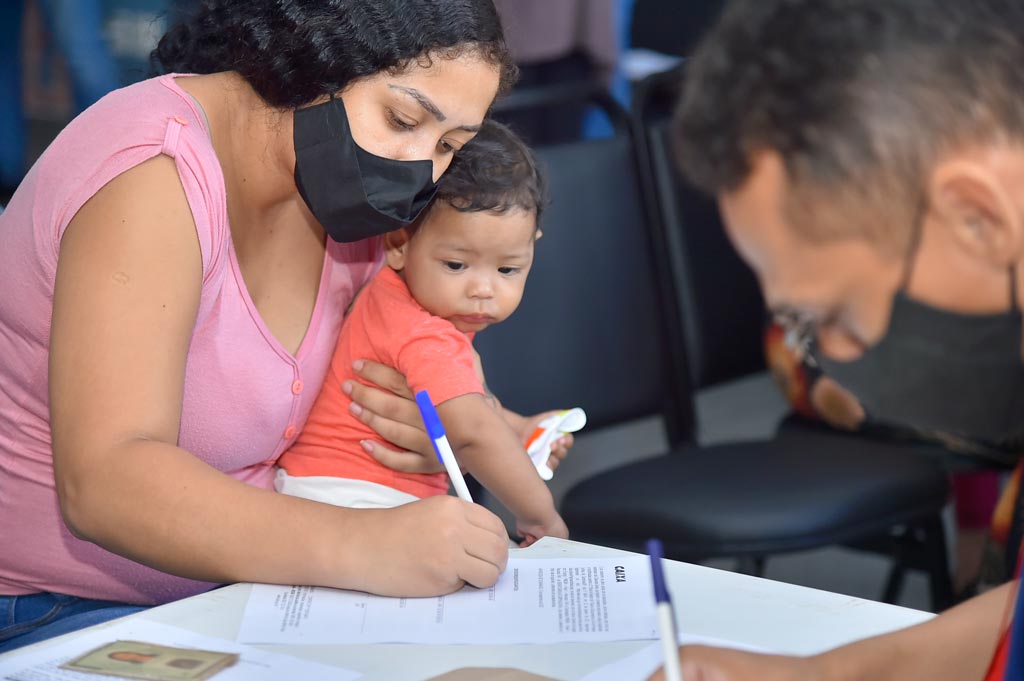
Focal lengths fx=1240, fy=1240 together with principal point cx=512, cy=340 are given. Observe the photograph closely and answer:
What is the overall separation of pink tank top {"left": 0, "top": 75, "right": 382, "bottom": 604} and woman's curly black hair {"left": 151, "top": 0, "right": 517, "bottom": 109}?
3.4 inches

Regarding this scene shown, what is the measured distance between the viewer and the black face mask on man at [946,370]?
1.99 ft

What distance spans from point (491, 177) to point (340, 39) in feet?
0.87

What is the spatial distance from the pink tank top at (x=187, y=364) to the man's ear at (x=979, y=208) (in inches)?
29.2

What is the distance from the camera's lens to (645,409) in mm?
2195

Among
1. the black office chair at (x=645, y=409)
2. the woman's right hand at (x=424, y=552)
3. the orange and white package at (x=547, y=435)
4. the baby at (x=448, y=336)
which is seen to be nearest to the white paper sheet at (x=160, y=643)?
the woman's right hand at (x=424, y=552)

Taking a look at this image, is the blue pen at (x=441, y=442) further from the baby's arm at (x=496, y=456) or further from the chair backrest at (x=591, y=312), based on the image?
the chair backrest at (x=591, y=312)

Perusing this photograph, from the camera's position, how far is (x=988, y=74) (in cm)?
54

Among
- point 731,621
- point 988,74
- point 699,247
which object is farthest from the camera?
point 699,247

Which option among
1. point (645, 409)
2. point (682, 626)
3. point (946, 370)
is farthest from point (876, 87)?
point (645, 409)

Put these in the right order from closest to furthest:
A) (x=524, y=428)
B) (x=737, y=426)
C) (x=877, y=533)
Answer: (x=524, y=428)
(x=877, y=533)
(x=737, y=426)

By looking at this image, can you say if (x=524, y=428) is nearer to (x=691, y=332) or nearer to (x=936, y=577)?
(x=691, y=332)

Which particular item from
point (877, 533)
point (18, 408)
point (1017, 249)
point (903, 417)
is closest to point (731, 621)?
point (903, 417)

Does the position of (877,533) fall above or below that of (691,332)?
below

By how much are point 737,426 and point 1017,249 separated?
3094 mm
